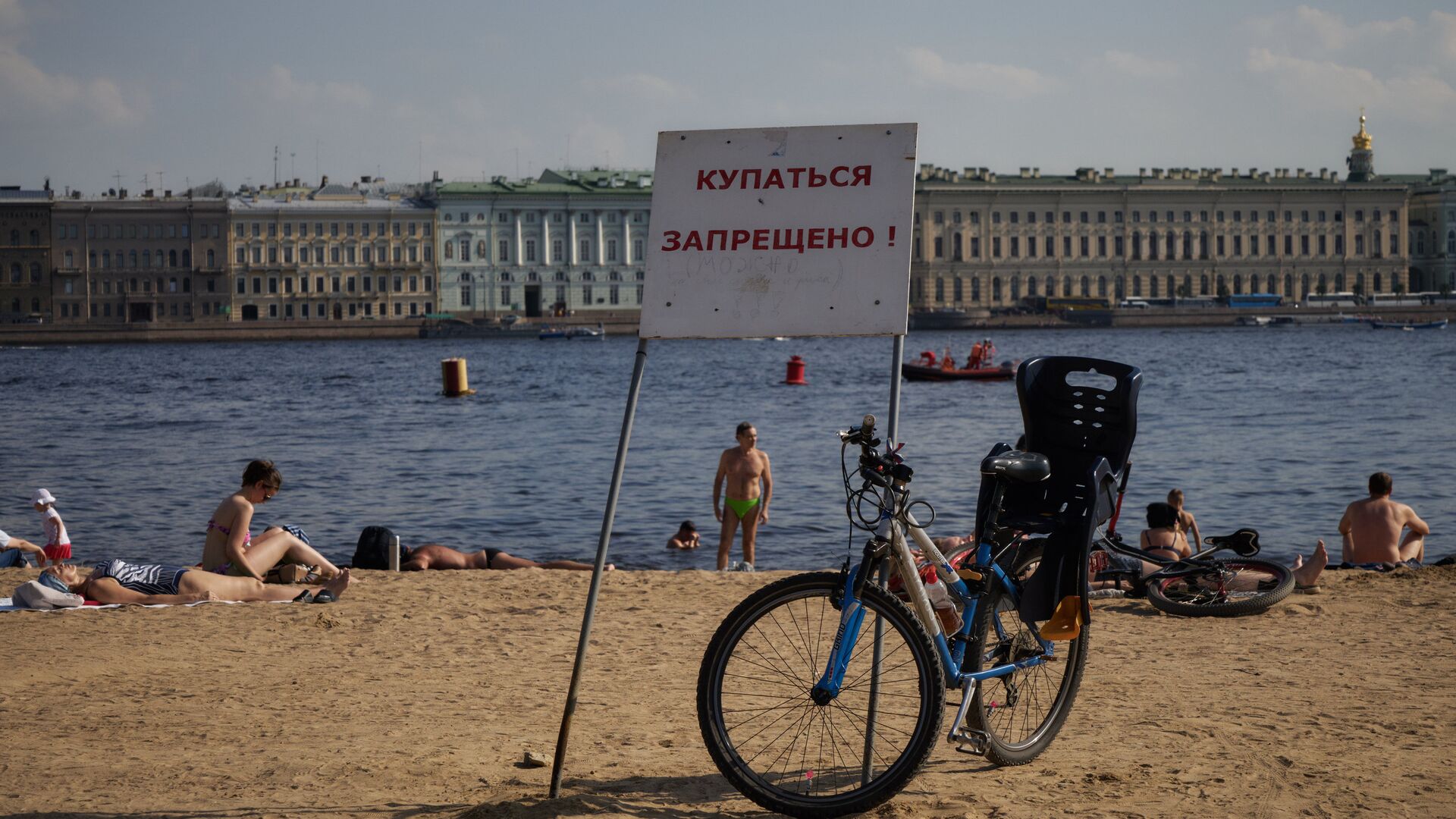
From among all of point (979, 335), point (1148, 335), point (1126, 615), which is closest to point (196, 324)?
point (979, 335)

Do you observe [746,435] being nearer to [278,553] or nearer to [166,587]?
[278,553]

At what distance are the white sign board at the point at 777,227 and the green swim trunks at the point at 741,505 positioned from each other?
7.26m

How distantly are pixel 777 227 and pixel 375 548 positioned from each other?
242 inches

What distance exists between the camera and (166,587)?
7.23m

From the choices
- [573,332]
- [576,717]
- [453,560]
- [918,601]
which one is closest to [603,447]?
[453,560]

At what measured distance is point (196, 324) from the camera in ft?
285

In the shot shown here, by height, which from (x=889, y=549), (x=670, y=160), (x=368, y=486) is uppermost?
(x=670, y=160)

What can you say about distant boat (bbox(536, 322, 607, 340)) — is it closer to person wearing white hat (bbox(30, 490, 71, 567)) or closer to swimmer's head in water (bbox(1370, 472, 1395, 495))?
person wearing white hat (bbox(30, 490, 71, 567))

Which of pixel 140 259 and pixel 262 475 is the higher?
pixel 140 259

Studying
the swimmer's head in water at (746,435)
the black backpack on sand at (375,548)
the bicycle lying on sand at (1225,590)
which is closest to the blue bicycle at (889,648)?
the bicycle lying on sand at (1225,590)

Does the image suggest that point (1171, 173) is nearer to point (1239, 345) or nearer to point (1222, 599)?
point (1239, 345)

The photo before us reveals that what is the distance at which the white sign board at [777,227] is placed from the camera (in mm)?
3963

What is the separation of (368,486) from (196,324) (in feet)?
238

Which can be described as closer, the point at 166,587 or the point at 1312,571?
the point at 166,587
